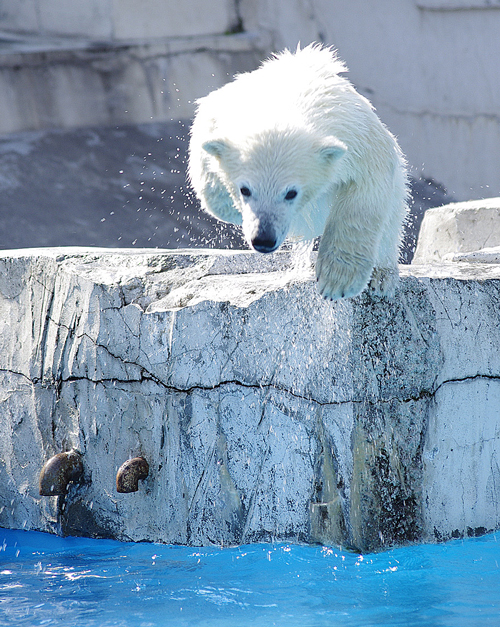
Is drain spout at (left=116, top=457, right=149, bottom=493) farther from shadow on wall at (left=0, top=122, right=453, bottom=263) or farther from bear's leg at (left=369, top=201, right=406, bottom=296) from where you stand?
shadow on wall at (left=0, top=122, right=453, bottom=263)

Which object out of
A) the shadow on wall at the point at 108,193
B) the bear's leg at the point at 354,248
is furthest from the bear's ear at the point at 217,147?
the shadow on wall at the point at 108,193

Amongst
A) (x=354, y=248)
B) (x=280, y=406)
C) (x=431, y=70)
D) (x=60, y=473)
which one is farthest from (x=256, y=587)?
(x=431, y=70)

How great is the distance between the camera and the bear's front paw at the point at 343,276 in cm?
239

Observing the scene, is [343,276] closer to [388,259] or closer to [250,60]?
[388,259]

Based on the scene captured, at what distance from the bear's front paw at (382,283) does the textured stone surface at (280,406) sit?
0.11 ft

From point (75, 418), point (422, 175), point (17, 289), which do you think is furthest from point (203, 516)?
point (422, 175)

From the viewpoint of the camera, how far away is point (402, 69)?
348 inches

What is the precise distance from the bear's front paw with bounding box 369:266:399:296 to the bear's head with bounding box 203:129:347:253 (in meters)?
0.35

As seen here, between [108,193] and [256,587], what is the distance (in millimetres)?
6420

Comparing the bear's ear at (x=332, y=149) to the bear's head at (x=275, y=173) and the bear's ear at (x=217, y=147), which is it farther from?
the bear's ear at (x=217, y=147)

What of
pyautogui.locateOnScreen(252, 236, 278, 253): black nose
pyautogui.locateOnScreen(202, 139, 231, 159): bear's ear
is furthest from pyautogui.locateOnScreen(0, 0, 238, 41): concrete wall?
pyautogui.locateOnScreen(252, 236, 278, 253): black nose

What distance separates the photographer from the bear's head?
2.31 meters

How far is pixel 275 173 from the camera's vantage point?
2332mm

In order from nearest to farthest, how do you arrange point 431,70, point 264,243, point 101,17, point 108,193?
point 264,243 → point 108,193 → point 431,70 → point 101,17
